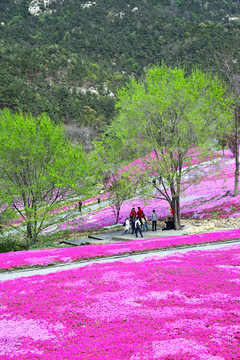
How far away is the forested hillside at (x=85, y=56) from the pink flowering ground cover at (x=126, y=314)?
7175 centimetres

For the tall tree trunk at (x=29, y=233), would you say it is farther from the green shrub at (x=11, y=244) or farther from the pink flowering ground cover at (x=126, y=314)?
the pink flowering ground cover at (x=126, y=314)

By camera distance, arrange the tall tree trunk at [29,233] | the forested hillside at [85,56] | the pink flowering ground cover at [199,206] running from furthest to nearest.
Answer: the forested hillside at [85,56] → the pink flowering ground cover at [199,206] → the tall tree trunk at [29,233]

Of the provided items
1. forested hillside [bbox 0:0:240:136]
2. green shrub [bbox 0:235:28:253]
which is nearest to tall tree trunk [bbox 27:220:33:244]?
green shrub [bbox 0:235:28:253]

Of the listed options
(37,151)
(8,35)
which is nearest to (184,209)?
(37,151)

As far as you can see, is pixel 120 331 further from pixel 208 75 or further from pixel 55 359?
pixel 208 75

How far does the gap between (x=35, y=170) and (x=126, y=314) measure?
2141 centimetres

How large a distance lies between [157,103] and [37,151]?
1108cm

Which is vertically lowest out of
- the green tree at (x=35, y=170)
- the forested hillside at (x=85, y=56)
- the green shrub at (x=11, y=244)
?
the green shrub at (x=11, y=244)

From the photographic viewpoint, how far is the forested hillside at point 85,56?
95.8 metres

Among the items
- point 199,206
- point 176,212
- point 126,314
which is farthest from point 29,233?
point 126,314

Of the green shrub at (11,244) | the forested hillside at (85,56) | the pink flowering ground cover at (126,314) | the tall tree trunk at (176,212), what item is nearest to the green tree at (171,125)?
the tall tree trunk at (176,212)

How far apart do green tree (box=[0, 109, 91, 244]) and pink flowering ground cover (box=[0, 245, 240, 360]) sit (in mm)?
14671

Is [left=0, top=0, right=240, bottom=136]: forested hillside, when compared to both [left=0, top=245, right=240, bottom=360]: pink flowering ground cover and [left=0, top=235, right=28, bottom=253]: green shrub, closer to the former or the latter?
[left=0, top=235, right=28, bottom=253]: green shrub

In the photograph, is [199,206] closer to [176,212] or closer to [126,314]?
[176,212]
